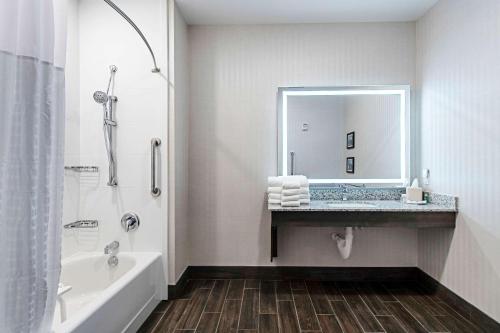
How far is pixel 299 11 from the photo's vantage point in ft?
8.32

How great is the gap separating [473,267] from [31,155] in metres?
2.66

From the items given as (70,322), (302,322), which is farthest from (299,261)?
(70,322)

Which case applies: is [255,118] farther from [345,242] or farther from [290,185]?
[345,242]

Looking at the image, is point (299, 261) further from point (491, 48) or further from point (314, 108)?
point (491, 48)

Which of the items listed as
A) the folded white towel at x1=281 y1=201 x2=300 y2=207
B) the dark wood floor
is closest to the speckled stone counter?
the folded white towel at x1=281 y1=201 x2=300 y2=207

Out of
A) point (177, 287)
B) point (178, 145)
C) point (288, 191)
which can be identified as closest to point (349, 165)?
point (288, 191)

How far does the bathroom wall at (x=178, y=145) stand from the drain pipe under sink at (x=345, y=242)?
1.42m

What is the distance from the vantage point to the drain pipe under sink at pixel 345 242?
2.52 metres

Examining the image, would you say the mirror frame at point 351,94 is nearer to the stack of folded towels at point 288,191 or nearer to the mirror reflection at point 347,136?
the mirror reflection at point 347,136

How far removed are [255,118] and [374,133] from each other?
1.16m

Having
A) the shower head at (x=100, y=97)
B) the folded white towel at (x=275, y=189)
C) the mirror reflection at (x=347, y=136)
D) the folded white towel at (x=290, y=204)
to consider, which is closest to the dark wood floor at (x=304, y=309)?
the folded white towel at (x=290, y=204)

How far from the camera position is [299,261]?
9.01ft

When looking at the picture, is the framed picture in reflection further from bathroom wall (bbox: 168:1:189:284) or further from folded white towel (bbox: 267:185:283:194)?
bathroom wall (bbox: 168:1:189:284)

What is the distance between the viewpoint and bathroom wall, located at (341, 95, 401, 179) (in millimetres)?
2715
